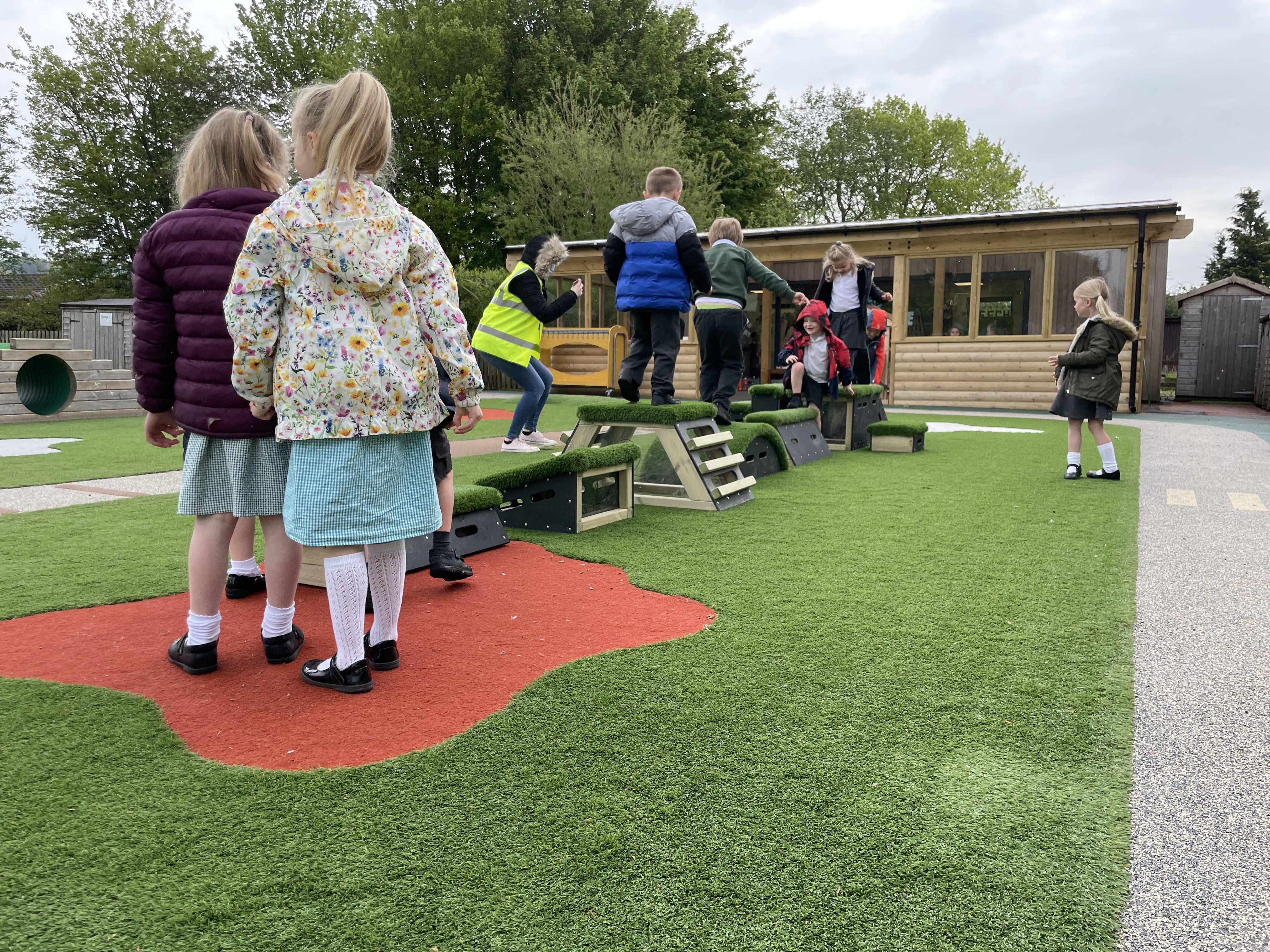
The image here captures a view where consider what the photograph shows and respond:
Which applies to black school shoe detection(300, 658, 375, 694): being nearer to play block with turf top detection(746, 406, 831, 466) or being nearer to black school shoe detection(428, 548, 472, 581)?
black school shoe detection(428, 548, 472, 581)

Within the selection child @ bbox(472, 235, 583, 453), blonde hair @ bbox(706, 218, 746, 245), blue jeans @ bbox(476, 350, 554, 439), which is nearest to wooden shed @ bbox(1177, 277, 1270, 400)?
blonde hair @ bbox(706, 218, 746, 245)

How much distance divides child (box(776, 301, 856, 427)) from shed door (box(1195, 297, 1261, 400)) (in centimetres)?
1871

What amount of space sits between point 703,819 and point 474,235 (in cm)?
2932

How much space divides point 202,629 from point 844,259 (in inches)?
323

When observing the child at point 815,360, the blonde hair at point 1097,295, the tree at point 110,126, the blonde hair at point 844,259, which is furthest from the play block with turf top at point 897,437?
the tree at point 110,126

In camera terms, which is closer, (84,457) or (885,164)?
(84,457)

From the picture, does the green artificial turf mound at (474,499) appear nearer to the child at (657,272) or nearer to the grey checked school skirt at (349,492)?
the grey checked school skirt at (349,492)

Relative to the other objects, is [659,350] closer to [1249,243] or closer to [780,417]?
[780,417]

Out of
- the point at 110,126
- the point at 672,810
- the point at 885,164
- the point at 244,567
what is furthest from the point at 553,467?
the point at 885,164

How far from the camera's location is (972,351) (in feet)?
57.4

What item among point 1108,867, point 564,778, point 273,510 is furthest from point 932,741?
point 273,510

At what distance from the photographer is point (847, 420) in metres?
9.78

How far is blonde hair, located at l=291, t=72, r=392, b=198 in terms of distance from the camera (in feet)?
8.52

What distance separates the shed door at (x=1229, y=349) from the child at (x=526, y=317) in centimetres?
2170
